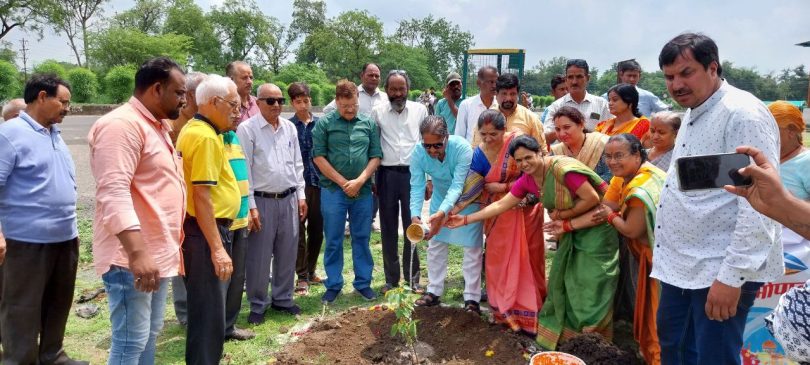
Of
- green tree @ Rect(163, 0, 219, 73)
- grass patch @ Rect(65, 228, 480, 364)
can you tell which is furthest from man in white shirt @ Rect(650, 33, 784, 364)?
green tree @ Rect(163, 0, 219, 73)

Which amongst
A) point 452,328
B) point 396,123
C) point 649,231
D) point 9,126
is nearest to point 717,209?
point 649,231

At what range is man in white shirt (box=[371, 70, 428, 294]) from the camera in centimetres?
503

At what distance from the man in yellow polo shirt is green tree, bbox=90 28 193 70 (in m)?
41.2

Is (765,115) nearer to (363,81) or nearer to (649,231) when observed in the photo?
(649,231)

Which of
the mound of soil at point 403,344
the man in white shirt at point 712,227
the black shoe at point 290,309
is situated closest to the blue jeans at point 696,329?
the man in white shirt at point 712,227

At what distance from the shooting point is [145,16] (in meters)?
53.5

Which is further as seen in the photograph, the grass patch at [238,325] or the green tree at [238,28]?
the green tree at [238,28]

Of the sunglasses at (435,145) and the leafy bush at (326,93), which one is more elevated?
the leafy bush at (326,93)

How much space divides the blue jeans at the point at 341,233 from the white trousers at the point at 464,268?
2.27 ft

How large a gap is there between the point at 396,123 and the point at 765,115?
3346mm

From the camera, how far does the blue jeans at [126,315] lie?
7.98 ft

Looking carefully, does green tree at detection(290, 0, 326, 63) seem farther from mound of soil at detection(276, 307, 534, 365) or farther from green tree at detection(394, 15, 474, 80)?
mound of soil at detection(276, 307, 534, 365)

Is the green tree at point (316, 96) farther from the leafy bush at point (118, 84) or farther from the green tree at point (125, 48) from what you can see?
the leafy bush at point (118, 84)

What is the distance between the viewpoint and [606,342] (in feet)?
11.5
